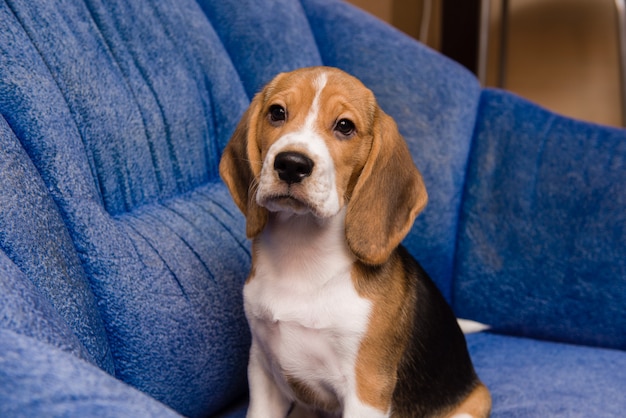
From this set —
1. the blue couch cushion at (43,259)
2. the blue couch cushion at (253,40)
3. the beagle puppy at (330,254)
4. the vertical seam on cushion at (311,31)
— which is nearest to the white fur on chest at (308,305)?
the beagle puppy at (330,254)

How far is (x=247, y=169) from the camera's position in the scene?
1.52 m

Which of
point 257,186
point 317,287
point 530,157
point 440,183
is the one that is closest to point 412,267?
point 317,287

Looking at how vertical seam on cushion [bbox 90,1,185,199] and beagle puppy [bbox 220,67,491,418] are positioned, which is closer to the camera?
beagle puppy [bbox 220,67,491,418]

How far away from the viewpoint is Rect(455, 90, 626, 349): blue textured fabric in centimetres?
217

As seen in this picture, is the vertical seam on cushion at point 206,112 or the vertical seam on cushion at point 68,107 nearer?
the vertical seam on cushion at point 68,107

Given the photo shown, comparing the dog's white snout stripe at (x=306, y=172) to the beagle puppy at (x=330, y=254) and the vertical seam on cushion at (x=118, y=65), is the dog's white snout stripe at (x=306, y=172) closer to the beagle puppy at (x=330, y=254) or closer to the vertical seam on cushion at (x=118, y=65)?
the beagle puppy at (x=330, y=254)

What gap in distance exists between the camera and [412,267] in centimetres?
169

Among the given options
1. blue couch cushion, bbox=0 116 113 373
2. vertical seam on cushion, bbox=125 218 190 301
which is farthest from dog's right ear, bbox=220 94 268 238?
blue couch cushion, bbox=0 116 113 373

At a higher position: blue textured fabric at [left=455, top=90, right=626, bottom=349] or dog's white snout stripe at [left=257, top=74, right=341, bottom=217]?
dog's white snout stripe at [left=257, top=74, right=341, bottom=217]

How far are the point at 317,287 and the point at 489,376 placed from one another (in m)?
0.73

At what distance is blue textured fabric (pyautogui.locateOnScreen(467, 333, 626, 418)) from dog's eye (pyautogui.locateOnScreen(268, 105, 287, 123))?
2.85 feet

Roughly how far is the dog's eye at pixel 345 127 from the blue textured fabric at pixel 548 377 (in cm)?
78

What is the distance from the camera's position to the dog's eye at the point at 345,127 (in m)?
1.47

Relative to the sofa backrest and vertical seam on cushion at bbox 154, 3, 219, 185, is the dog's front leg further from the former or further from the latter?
vertical seam on cushion at bbox 154, 3, 219, 185
